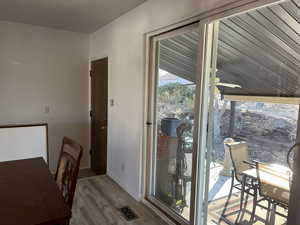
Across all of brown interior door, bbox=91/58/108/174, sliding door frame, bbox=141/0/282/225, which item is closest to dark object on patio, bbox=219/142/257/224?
sliding door frame, bbox=141/0/282/225

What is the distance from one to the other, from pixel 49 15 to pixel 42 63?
3.01ft

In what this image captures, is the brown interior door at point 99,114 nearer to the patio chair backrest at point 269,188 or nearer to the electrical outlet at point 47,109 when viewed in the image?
the electrical outlet at point 47,109

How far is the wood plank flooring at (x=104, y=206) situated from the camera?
2.37m

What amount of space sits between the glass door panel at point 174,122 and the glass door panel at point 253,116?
28 centimetres

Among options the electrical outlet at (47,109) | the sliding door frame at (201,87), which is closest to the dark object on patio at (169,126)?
the sliding door frame at (201,87)

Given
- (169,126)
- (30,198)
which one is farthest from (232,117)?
(30,198)

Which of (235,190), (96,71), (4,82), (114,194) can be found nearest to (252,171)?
(235,190)

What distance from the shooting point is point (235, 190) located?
1.85m

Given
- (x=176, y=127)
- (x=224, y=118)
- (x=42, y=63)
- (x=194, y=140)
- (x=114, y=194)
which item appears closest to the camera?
(x=224, y=118)

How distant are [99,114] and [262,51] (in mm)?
2857

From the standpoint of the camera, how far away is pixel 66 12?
294cm

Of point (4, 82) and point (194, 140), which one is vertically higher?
point (4, 82)

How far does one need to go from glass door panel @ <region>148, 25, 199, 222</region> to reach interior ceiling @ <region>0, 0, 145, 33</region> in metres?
0.78

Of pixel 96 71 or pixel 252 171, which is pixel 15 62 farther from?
pixel 252 171
